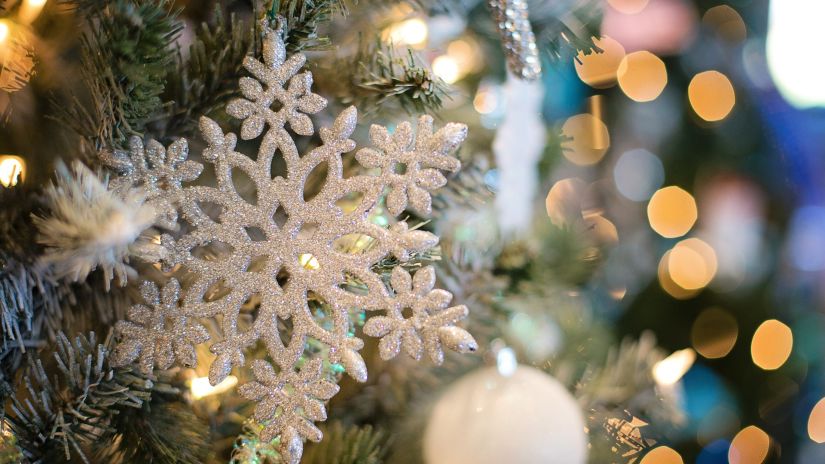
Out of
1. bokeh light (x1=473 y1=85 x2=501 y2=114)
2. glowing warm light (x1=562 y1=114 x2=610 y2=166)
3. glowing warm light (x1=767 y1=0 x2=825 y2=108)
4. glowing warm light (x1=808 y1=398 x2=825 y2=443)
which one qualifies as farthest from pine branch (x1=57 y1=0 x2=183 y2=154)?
glowing warm light (x1=808 y1=398 x2=825 y2=443)

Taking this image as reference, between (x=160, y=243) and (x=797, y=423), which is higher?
(x=160, y=243)

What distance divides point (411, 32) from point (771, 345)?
30.8 inches

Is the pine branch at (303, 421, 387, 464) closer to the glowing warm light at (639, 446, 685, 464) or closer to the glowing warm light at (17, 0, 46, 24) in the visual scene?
the glowing warm light at (17, 0, 46, 24)

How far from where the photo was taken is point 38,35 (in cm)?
43

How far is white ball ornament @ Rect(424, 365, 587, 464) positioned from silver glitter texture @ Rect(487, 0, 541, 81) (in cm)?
20

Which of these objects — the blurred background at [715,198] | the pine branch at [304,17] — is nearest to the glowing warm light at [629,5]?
the blurred background at [715,198]

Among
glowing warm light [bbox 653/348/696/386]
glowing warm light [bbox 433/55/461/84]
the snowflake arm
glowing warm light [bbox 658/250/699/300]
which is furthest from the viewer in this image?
glowing warm light [bbox 658/250/699/300]

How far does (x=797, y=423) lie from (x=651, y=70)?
585 millimetres

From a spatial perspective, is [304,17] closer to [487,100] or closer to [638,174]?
[487,100]

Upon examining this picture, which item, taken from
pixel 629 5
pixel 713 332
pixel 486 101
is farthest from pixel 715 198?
pixel 486 101

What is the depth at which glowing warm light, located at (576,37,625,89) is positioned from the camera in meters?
1.04

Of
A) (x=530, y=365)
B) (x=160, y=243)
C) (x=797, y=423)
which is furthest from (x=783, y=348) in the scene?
(x=160, y=243)

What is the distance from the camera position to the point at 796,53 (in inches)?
36.0

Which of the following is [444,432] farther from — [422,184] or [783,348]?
[783,348]
